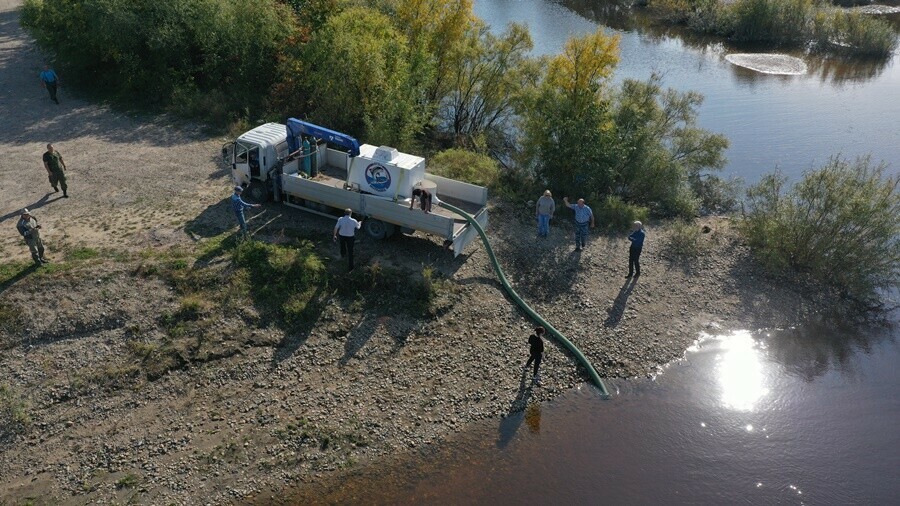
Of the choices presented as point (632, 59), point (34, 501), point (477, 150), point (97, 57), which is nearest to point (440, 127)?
point (477, 150)

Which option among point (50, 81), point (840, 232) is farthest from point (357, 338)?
point (50, 81)

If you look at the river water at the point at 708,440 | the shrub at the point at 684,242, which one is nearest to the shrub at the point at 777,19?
the shrub at the point at 684,242

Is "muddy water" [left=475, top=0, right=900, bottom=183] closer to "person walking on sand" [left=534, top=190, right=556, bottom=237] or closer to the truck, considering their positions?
"person walking on sand" [left=534, top=190, right=556, bottom=237]

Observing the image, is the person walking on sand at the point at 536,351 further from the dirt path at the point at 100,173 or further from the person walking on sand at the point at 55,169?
the person walking on sand at the point at 55,169

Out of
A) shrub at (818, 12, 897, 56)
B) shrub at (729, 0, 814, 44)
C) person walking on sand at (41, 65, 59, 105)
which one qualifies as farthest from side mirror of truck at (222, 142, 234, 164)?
shrub at (818, 12, 897, 56)

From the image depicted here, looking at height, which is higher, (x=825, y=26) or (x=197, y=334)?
(x=825, y=26)

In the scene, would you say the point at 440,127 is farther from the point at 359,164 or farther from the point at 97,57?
the point at 97,57

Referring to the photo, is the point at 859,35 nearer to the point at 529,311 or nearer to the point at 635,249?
the point at 635,249
